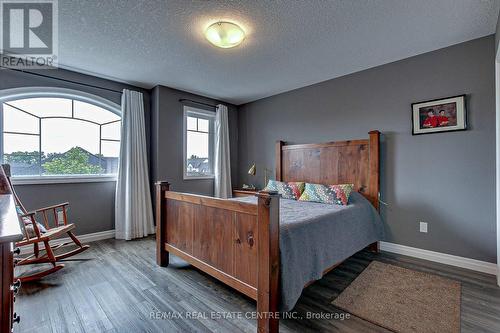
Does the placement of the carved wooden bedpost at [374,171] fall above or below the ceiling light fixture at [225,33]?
below

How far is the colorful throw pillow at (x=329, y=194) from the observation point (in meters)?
2.86

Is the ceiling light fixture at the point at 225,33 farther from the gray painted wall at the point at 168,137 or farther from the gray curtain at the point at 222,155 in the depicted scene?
the gray curtain at the point at 222,155

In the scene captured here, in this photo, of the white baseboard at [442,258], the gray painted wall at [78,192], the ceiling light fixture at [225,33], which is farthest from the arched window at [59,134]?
the white baseboard at [442,258]

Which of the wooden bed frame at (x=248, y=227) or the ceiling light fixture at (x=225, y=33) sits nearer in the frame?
the wooden bed frame at (x=248, y=227)

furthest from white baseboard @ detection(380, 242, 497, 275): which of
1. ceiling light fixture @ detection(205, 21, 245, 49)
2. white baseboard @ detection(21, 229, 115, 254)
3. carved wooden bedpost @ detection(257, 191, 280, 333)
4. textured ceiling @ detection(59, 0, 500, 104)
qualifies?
white baseboard @ detection(21, 229, 115, 254)

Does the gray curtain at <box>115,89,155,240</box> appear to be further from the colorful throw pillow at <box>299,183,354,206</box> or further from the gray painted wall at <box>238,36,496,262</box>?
the gray painted wall at <box>238,36,496,262</box>

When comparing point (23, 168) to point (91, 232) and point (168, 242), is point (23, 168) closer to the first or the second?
point (91, 232)

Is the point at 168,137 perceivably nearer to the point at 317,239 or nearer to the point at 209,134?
the point at 209,134

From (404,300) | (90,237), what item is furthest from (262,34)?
(90,237)

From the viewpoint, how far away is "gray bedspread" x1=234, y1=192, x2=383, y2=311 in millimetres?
1620

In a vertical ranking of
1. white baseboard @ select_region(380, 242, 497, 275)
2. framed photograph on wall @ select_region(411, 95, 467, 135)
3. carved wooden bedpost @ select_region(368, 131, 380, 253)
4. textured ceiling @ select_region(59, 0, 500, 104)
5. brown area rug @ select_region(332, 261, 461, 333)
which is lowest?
brown area rug @ select_region(332, 261, 461, 333)

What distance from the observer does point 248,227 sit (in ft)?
5.63

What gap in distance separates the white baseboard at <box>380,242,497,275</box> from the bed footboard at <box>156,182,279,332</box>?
2.17 meters

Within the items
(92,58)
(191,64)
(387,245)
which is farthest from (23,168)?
(387,245)
